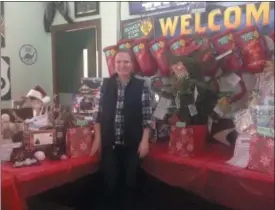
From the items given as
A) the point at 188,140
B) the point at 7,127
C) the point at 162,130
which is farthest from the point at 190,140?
the point at 7,127

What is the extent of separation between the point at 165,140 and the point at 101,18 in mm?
446

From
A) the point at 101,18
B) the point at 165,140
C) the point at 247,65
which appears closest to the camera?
the point at 247,65

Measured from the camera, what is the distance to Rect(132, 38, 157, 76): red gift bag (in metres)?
0.99

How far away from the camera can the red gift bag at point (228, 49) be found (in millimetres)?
864

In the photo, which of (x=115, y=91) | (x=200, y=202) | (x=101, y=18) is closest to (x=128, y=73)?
(x=115, y=91)

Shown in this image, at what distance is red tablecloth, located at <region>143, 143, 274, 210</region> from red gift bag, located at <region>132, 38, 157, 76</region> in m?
0.27

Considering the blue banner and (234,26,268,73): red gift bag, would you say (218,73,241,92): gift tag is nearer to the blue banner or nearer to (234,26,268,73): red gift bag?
(234,26,268,73): red gift bag

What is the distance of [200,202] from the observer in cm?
102

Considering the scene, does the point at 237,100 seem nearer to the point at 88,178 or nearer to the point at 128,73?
the point at 128,73

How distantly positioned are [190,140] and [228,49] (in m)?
0.31

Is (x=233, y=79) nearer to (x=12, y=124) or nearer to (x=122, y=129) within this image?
(x=122, y=129)

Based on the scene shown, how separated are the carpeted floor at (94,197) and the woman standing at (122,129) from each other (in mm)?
43

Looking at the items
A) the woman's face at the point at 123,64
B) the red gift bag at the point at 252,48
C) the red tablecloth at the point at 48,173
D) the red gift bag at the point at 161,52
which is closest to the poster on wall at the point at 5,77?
the red tablecloth at the point at 48,173

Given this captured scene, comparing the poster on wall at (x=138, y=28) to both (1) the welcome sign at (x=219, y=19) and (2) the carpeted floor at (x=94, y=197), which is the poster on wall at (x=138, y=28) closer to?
(1) the welcome sign at (x=219, y=19)
